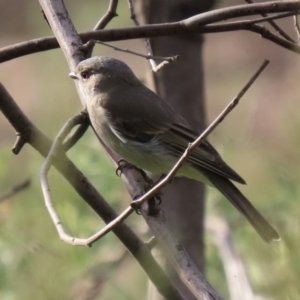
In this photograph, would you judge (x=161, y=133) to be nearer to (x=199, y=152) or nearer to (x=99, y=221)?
(x=199, y=152)

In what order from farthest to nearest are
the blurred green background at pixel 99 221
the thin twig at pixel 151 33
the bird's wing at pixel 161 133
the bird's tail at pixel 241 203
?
the bird's wing at pixel 161 133, the bird's tail at pixel 241 203, the thin twig at pixel 151 33, the blurred green background at pixel 99 221

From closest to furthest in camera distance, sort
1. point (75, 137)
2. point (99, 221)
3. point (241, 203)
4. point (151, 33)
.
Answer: point (151, 33) → point (75, 137) → point (241, 203) → point (99, 221)

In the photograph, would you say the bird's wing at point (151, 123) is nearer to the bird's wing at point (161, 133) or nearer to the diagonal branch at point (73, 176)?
the bird's wing at point (161, 133)

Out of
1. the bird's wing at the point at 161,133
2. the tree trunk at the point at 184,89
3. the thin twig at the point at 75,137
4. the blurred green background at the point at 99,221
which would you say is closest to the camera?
the blurred green background at the point at 99,221

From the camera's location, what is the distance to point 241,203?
3.09 metres

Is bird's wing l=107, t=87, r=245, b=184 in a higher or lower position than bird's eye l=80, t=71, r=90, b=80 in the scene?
lower

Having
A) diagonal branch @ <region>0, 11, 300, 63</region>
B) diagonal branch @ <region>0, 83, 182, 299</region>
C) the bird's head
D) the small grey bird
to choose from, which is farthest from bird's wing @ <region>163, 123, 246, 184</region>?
diagonal branch @ <region>0, 11, 300, 63</region>

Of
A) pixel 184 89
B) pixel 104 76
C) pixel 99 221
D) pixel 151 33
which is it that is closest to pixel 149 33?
pixel 151 33

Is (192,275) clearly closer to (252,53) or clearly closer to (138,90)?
(138,90)

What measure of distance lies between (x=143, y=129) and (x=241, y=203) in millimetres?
720

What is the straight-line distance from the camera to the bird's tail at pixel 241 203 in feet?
9.27

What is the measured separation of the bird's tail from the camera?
9.27ft

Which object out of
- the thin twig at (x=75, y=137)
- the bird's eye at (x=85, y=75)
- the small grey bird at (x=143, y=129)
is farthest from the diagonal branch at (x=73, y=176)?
the bird's eye at (x=85, y=75)

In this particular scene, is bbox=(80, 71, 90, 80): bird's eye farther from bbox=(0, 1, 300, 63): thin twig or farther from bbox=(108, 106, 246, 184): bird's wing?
bbox=(0, 1, 300, 63): thin twig
